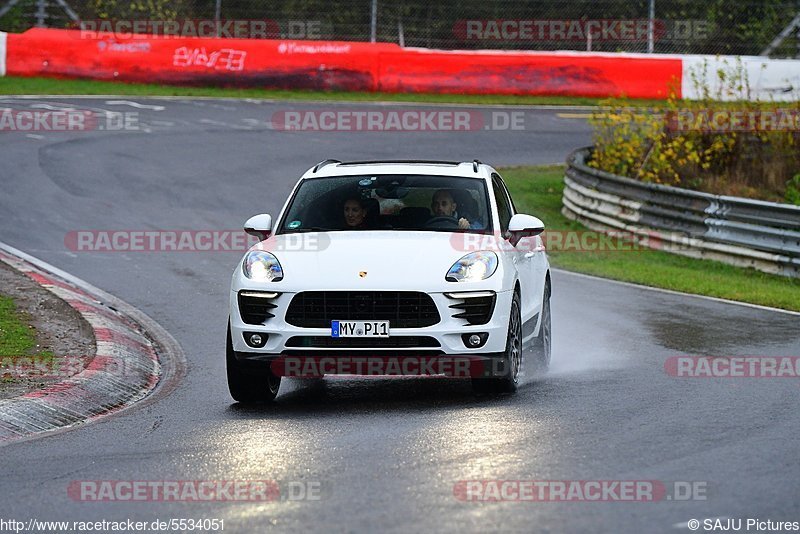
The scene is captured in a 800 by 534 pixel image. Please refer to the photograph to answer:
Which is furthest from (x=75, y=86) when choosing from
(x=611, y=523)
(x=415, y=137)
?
(x=611, y=523)

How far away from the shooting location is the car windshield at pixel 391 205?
34.2 ft

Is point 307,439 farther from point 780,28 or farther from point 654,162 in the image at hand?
point 780,28

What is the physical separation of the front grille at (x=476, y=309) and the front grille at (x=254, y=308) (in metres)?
1.22

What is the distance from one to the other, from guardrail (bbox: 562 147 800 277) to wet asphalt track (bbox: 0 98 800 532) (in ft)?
9.08

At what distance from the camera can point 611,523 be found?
627 cm

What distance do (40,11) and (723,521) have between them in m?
31.6

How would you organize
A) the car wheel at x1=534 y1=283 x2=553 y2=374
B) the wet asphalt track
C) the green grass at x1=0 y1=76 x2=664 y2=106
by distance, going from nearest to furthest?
the wet asphalt track → the car wheel at x1=534 y1=283 x2=553 y2=374 → the green grass at x1=0 y1=76 x2=664 y2=106

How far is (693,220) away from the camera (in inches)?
770

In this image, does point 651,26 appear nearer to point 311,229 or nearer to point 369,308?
point 311,229

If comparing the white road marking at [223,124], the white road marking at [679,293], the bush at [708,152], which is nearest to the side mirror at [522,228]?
the white road marking at [679,293]

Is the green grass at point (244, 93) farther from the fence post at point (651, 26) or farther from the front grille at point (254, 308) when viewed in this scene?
the front grille at point (254, 308)

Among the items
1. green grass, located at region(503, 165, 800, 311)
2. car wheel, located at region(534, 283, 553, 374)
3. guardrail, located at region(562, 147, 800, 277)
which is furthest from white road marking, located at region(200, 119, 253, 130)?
car wheel, located at region(534, 283, 553, 374)

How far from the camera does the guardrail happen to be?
1819 cm

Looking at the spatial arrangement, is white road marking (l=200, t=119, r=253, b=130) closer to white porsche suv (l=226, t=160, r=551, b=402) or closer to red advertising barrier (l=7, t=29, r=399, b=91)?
red advertising barrier (l=7, t=29, r=399, b=91)
